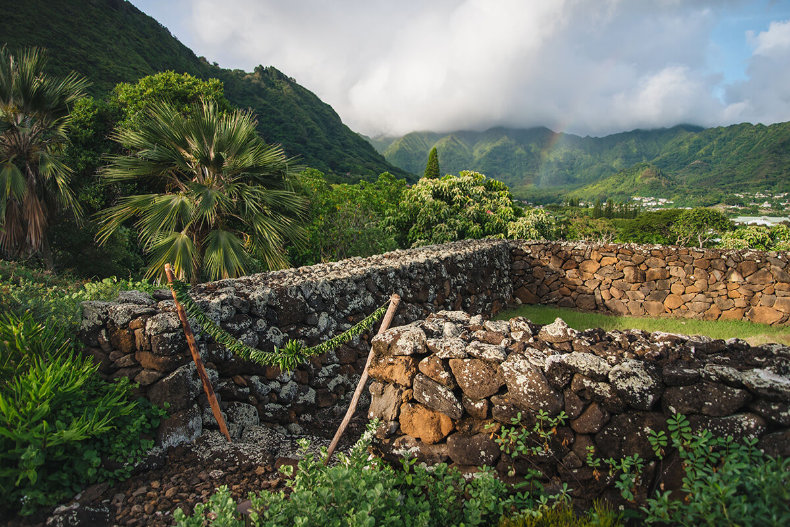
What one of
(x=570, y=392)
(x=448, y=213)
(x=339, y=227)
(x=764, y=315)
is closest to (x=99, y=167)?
(x=339, y=227)

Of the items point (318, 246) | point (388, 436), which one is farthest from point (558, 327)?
point (318, 246)

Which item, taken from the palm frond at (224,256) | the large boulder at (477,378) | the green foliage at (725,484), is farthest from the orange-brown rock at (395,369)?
the palm frond at (224,256)

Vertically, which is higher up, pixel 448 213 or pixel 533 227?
pixel 448 213

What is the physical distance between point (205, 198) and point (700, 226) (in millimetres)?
47634

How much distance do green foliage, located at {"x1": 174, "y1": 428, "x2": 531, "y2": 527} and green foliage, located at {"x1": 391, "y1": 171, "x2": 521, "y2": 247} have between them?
32.1 ft

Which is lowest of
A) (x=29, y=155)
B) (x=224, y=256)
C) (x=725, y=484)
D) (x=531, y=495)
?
(x=531, y=495)

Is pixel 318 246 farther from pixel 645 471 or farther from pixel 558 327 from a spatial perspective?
pixel 645 471

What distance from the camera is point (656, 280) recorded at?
9516mm

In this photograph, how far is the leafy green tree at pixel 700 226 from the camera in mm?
36812

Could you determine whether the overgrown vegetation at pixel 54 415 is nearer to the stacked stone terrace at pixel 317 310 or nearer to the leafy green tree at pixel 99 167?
the stacked stone terrace at pixel 317 310

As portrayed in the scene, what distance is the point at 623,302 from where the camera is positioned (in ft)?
31.8

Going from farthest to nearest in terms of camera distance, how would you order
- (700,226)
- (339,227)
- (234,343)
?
(700,226) → (339,227) → (234,343)

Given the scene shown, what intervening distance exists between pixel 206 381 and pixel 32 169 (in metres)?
8.35

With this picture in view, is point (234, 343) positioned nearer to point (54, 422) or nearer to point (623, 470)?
point (54, 422)
